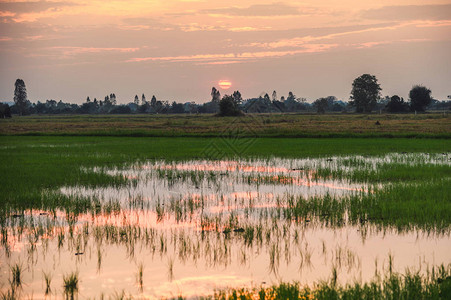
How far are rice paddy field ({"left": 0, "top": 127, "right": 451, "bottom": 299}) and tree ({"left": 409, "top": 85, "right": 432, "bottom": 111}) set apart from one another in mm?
89364

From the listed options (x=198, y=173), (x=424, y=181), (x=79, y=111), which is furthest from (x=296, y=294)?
(x=79, y=111)

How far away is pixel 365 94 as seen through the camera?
12338 cm

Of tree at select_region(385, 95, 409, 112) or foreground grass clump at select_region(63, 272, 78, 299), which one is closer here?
foreground grass clump at select_region(63, 272, 78, 299)

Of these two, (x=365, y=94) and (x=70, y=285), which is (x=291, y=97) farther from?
(x=70, y=285)

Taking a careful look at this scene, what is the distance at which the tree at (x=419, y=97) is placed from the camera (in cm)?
10062

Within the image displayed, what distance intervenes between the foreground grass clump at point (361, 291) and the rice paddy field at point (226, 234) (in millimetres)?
21

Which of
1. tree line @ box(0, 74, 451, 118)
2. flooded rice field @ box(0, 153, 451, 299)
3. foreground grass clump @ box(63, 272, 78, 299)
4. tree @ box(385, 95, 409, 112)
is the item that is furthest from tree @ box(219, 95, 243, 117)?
foreground grass clump @ box(63, 272, 78, 299)

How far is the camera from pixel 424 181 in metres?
14.9

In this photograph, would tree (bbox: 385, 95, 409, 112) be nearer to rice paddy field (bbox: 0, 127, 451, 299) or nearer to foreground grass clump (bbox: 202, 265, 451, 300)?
rice paddy field (bbox: 0, 127, 451, 299)

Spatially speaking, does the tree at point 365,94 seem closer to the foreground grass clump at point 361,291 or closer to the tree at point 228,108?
the tree at point 228,108

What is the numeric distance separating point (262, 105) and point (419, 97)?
210 feet

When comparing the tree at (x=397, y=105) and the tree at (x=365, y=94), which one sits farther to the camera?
the tree at (x=365, y=94)

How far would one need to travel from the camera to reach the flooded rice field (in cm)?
690

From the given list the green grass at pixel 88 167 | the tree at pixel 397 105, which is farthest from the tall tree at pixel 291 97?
the green grass at pixel 88 167
